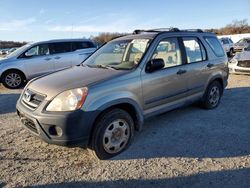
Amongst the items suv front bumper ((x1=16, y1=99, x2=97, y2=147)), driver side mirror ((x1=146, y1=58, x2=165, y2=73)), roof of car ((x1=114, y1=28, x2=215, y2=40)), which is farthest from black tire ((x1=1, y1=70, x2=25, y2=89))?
driver side mirror ((x1=146, y1=58, x2=165, y2=73))

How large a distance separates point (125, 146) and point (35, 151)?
1.40 m

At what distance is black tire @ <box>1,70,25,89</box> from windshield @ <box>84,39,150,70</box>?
5.60 metres

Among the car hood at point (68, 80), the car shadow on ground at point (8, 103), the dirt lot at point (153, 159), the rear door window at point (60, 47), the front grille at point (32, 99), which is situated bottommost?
the dirt lot at point (153, 159)

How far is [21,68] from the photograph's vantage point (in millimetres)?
9812

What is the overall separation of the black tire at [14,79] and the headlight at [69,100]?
22.9ft

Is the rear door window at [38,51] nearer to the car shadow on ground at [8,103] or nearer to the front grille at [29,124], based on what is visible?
the car shadow on ground at [8,103]

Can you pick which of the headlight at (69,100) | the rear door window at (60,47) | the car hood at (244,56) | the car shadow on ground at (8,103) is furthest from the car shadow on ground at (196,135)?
the rear door window at (60,47)

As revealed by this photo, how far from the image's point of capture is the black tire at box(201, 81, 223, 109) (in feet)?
19.4

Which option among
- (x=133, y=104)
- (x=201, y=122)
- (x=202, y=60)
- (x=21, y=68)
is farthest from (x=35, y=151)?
(x=21, y=68)

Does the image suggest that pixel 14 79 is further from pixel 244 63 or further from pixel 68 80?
pixel 244 63

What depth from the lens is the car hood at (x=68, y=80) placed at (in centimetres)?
372

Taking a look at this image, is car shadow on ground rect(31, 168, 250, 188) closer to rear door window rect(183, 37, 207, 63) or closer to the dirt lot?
the dirt lot

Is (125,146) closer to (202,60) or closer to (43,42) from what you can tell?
(202,60)

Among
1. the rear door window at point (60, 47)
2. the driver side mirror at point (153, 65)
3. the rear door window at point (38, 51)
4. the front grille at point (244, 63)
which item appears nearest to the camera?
the driver side mirror at point (153, 65)
